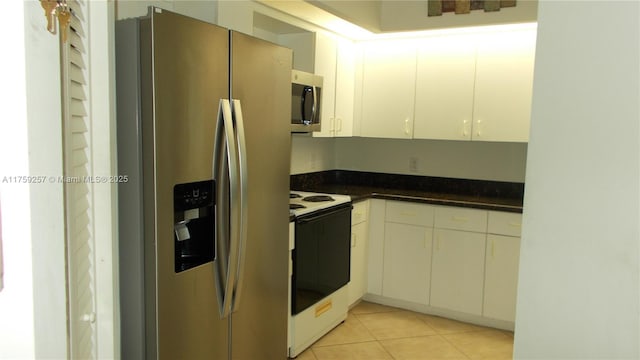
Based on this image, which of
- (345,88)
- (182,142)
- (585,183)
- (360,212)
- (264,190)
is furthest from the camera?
(345,88)

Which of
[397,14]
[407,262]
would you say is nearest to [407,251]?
[407,262]

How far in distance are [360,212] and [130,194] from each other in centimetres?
213

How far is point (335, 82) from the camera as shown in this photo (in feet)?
12.2

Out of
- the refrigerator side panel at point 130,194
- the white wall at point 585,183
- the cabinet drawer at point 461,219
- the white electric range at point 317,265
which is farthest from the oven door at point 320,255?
the white wall at point 585,183

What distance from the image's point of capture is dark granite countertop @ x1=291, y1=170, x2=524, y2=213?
3607 millimetres

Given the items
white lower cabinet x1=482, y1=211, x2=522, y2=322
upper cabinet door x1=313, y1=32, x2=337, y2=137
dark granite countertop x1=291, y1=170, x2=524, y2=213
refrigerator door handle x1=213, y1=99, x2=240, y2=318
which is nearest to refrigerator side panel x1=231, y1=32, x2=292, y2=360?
refrigerator door handle x1=213, y1=99, x2=240, y2=318

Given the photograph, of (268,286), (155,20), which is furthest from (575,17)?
(268,286)

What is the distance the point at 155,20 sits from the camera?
5.35 feet

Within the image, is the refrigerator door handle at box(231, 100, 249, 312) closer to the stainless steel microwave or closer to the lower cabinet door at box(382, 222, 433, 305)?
the stainless steel microwave

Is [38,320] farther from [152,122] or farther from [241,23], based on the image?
[241,23]

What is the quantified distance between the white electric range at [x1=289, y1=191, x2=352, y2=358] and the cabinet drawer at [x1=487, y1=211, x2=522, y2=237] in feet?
3.23

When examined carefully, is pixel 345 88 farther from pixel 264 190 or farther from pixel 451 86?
pixel 264 190

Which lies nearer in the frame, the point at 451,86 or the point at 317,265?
the point at 317,265

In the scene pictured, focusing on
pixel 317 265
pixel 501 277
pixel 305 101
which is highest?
pixel 305 101
